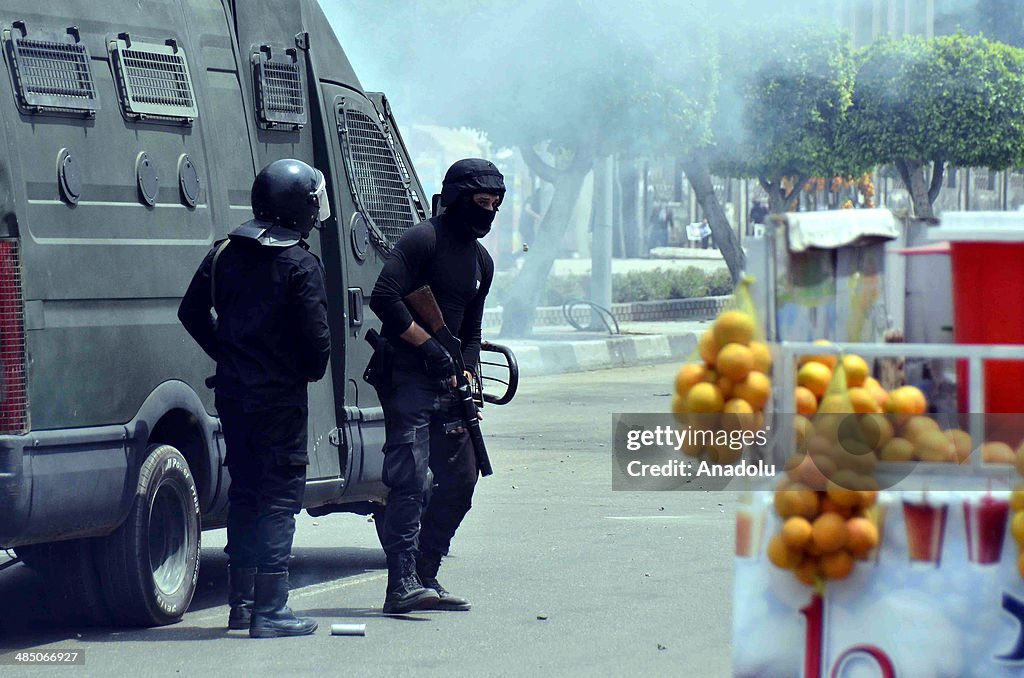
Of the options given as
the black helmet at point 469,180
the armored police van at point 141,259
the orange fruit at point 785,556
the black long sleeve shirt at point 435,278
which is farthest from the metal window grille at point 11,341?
the orange fruit at point 785,556

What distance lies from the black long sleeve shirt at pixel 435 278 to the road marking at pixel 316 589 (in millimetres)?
1148

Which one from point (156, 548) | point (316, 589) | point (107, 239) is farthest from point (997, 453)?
point (316, 589)

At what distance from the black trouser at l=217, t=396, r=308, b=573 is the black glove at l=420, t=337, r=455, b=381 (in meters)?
0.54

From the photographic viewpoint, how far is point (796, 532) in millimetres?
3350

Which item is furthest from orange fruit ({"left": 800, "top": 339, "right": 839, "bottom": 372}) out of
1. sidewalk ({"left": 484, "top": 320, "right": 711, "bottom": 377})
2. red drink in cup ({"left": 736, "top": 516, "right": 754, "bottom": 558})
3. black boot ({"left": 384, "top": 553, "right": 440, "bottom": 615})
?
sidewalk ({"left": 484, "top": 320, "right": 711, "bottom": 377})

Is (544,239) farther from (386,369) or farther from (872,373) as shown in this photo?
(872,373)

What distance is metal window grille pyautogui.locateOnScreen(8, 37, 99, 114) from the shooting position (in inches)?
210

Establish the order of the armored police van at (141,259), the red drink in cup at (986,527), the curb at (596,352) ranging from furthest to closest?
1. the curb at (596,352)
2. the armored police van at (141,259)
3. the red drink in cup at (986,527)

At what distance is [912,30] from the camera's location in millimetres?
38344

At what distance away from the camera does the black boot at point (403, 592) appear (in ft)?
20.2

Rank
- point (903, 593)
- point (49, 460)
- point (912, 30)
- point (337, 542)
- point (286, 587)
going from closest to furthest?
1. point (903, 593)
2. point (49, 460)
3. point (286, 587)
4. point (337, 542)
5. point (912, 30)

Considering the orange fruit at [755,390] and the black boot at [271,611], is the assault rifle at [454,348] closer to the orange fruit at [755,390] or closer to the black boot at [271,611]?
the black boot at [271,611]

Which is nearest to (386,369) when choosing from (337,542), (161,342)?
(161,342)

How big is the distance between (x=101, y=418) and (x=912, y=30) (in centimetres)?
3506
